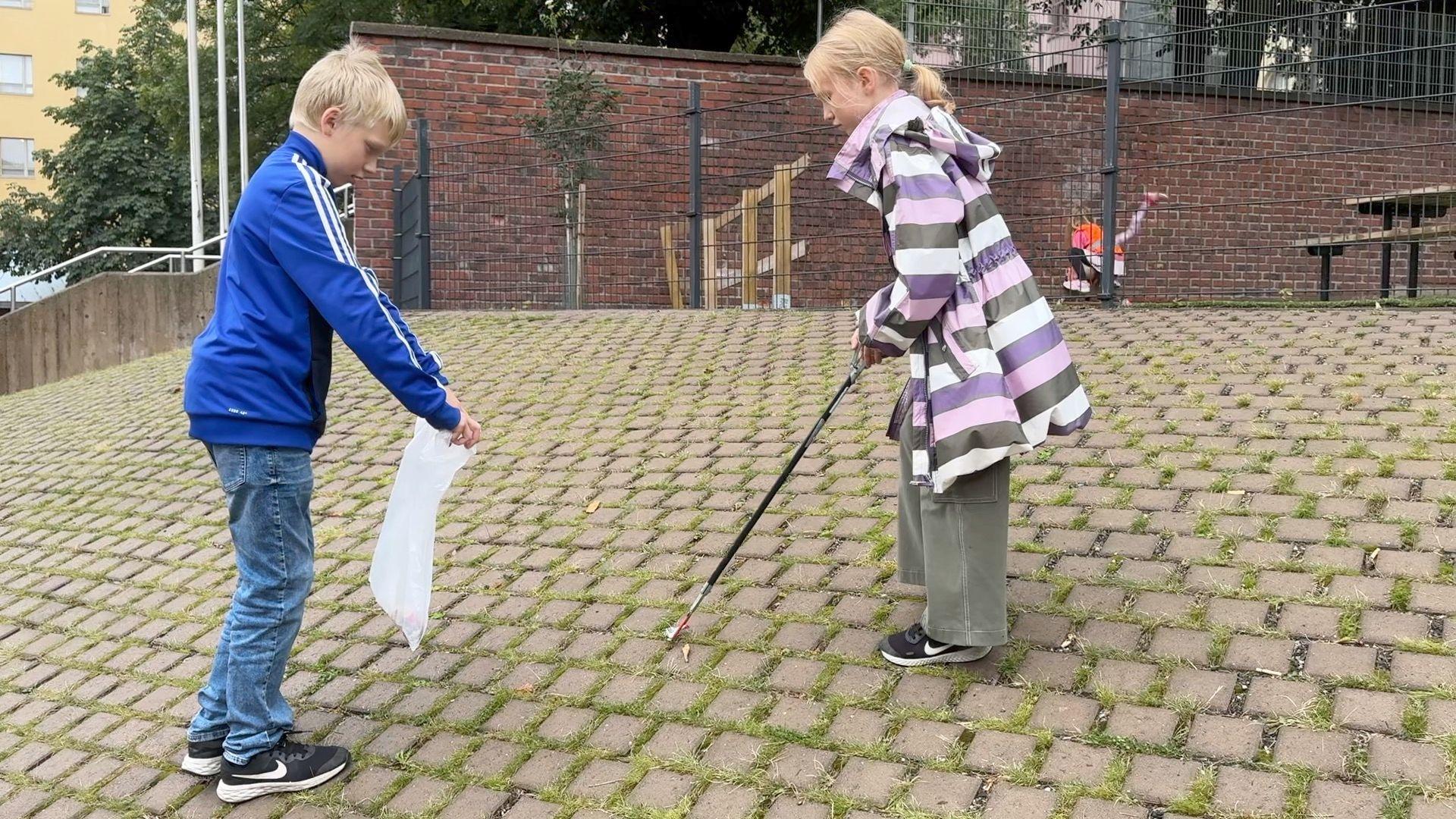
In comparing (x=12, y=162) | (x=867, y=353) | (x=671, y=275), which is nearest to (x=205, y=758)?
(x=867, y=353)

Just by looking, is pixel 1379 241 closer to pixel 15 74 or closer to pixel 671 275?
pixel 671 275

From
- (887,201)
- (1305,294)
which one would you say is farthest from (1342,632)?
(1305,294)

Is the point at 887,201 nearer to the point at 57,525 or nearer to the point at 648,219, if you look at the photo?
the point at 57,525

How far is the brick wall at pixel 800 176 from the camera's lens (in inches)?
402

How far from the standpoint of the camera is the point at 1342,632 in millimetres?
3375

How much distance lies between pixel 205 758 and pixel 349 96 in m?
→ 1.87

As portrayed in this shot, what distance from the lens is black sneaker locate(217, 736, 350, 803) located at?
3.38m

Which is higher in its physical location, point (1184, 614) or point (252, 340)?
point (252, 340)

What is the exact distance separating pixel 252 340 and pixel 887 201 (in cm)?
169

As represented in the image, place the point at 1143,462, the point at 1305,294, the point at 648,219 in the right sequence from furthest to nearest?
the point at 648,219 < the point at 1305,294 < the point at 1143,462

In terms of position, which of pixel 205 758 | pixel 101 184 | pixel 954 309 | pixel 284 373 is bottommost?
pixel 205 758

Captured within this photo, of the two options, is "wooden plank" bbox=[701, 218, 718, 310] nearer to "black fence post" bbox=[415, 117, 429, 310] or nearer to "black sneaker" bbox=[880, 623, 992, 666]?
"black fence post" bbox=[415, 117, 429, 310]

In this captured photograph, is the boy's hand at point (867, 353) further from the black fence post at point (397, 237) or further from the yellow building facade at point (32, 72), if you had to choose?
the yellow building facade at point (32, 72)

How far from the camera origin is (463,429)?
Answer: 344 cm
